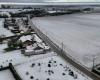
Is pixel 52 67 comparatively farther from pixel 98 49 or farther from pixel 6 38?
pixel 6 38

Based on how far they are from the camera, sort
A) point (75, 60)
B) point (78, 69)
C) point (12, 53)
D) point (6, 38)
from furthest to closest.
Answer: point (6, 38) < point (12, 53) < point (75, 60) < point (78, 69)

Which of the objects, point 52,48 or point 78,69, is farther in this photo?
point 52,48

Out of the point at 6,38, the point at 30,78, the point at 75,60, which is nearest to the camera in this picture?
the point at 30,78

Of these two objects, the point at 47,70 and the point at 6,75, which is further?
the point at 47,70

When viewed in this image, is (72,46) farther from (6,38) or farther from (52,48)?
(6,38)

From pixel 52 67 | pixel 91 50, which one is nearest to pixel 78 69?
pixel 52 67

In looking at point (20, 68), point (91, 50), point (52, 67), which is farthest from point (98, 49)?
point (20, 68)
